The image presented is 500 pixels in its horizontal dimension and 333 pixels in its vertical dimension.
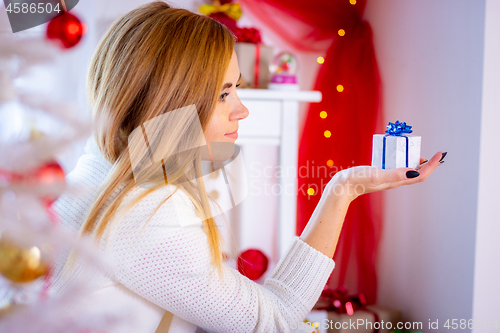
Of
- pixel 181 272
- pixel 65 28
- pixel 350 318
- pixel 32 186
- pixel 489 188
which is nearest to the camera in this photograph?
pixel 32 186

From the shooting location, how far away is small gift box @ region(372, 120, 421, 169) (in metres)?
0.91

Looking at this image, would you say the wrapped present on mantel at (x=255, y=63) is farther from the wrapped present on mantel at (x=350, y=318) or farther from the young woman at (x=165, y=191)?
the wrapped present on mantel at (x=350, y=318)

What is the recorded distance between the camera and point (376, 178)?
0.91 m

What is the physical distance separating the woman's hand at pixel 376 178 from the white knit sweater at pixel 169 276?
267 mm

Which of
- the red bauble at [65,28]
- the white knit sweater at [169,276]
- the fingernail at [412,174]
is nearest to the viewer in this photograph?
the white knit sweater at [169,276]

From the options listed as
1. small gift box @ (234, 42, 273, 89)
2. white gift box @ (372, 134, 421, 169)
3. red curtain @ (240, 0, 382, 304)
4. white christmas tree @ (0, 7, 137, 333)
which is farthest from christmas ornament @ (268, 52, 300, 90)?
white christmas tree @ (0, 7, 137, 333)

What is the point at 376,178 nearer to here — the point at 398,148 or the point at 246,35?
the point at 398,148

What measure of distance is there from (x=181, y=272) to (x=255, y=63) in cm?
93

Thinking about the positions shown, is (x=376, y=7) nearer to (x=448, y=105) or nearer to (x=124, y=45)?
(x=448, y=105)

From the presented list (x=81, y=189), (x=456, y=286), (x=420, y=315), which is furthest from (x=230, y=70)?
(x=420, y=315)

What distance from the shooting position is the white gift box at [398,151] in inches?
35.8

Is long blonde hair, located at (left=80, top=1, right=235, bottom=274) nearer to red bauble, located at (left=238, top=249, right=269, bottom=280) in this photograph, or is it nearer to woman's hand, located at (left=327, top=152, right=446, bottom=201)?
woman's hand, located at (left=327, top=152, right=446, bottom=201)

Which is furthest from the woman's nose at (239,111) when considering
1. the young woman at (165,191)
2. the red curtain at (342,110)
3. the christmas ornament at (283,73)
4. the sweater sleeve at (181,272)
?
the red curtain at (342,110)

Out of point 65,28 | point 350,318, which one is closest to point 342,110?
point 350,318
